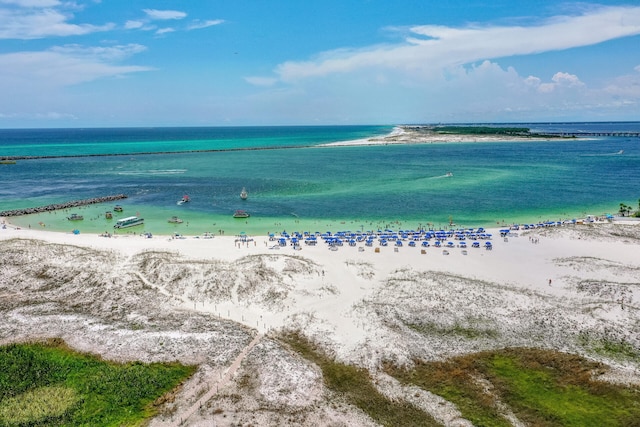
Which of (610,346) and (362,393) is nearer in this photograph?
(362,393)

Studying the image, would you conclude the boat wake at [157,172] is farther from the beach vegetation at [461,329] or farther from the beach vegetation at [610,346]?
the beach vegetation at [610,346]

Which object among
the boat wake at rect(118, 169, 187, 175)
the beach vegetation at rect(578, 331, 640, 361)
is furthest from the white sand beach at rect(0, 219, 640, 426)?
the boat wake at rect(118, 169, 187, 175)

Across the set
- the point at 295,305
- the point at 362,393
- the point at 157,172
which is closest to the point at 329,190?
the point at 295,305

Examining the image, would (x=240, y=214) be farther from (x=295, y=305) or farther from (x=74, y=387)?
(x=74, y=387)

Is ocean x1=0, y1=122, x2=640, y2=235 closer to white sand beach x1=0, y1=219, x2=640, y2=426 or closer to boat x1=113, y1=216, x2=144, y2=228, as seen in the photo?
boat x1=113, y1=216, x2=144, y2=228

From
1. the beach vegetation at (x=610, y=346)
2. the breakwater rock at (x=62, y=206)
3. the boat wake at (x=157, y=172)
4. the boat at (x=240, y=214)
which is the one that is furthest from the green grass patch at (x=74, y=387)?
the boat wake at (x=157, y=172)

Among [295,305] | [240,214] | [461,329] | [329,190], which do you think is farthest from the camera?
[329,190]
